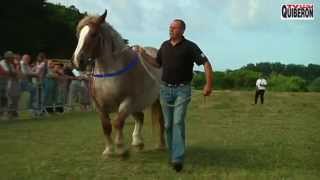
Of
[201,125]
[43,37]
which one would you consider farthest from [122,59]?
[43,37]

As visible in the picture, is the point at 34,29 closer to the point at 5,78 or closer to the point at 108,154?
the point at 5,78

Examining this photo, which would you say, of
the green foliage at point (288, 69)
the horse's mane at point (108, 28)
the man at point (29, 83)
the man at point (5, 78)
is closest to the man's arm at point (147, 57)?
the horse's mane at point (108, 28)

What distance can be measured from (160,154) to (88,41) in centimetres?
244

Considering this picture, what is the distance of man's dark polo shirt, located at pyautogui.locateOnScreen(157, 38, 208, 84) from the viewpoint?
33.6 feet

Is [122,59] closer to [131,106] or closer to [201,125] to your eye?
[131,106]

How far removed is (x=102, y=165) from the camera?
417 inches

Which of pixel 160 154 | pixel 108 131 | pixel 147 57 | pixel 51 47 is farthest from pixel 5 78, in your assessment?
pixel 51 47

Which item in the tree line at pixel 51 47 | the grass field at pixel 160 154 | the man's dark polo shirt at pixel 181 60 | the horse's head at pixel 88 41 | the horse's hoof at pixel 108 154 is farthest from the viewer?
the tree line at pixel 51 47

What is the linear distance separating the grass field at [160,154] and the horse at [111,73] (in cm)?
70

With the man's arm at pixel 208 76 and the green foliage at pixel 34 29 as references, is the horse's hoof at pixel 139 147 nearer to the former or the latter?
the man's arm at pixel 208 76

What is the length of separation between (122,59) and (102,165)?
1.83 m

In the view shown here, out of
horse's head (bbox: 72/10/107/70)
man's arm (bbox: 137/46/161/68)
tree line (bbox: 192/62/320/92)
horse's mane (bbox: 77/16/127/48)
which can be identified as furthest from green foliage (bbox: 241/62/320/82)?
horse's head (bbox: 72/10/107/70)

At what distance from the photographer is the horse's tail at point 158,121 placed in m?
12.6

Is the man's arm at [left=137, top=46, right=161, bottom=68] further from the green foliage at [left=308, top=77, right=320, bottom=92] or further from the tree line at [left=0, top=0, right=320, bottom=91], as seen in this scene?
the green foliage at [left=308, top=77, right=320, bottom=92]
